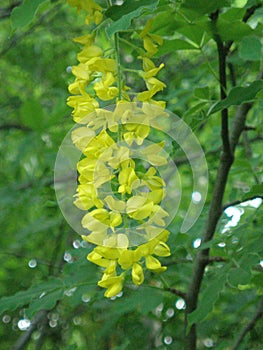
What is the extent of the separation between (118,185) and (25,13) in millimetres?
339

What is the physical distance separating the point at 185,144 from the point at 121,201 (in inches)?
17.1

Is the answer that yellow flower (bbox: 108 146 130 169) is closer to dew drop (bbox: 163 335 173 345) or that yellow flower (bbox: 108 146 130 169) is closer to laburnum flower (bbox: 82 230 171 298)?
laburnum flower (bbox: 82 230 171 298)

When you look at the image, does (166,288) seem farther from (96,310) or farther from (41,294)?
(96,310)

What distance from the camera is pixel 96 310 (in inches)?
120

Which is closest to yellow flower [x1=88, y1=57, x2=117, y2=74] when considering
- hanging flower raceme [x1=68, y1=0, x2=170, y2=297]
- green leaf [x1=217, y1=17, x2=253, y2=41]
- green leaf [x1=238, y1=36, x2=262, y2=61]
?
hanging flower raceme [x1=68, y1=0, x2=170, y2=297]

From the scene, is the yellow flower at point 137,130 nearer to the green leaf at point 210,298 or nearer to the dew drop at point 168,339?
the green leaf at point 210,298

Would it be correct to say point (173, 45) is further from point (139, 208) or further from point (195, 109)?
point (139, 208)

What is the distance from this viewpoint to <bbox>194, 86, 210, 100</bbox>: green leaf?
5.04 feet

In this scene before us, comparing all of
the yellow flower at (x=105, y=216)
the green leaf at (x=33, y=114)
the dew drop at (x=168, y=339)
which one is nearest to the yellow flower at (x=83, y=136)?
the yellow flower at (x=105, y=216)

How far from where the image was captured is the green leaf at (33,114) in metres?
1.94

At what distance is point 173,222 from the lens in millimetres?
1990

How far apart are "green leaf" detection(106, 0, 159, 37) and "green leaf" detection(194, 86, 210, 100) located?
0.47m

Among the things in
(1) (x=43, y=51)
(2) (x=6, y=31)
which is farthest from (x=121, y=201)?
(2) (x=6, y=31)

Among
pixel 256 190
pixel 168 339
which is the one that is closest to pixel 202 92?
pixel 256 190
